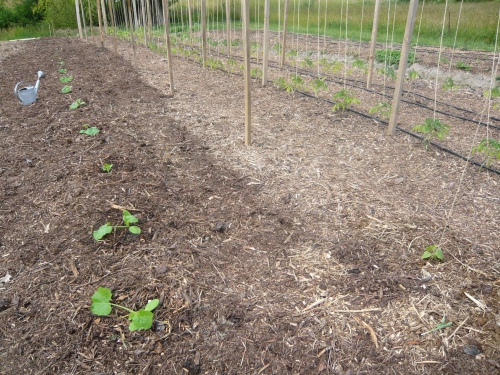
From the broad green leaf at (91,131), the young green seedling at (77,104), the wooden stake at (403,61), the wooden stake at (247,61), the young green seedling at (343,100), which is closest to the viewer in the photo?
the wooden stake at (247,61)

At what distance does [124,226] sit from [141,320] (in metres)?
0.81

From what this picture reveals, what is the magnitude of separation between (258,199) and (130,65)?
5715 millimetres

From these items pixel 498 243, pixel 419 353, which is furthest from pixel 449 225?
pixel 419 353

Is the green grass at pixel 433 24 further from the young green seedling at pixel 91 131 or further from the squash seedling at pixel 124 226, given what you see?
the squash seedling at pixel 124 226

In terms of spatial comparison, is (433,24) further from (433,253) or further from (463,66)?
(433,253)

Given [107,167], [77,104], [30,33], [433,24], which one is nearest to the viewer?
[107,167]

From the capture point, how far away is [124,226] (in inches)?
97.7

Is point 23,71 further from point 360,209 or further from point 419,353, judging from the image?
point 419,353

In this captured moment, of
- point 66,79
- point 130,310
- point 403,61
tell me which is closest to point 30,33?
point 66,79

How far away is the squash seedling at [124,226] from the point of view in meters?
2.35

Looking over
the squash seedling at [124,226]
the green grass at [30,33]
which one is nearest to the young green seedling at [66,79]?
the squash seedling at [124,226]

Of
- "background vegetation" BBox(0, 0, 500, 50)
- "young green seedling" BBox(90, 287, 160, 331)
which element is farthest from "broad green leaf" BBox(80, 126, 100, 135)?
"background vegetation" BBox(0, 0, 500, 50)

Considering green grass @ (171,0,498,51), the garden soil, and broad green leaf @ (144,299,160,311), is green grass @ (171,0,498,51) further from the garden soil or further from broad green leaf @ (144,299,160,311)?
broad green leaf @ (144,299,160,311)

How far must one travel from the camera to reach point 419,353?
71.3 inches
